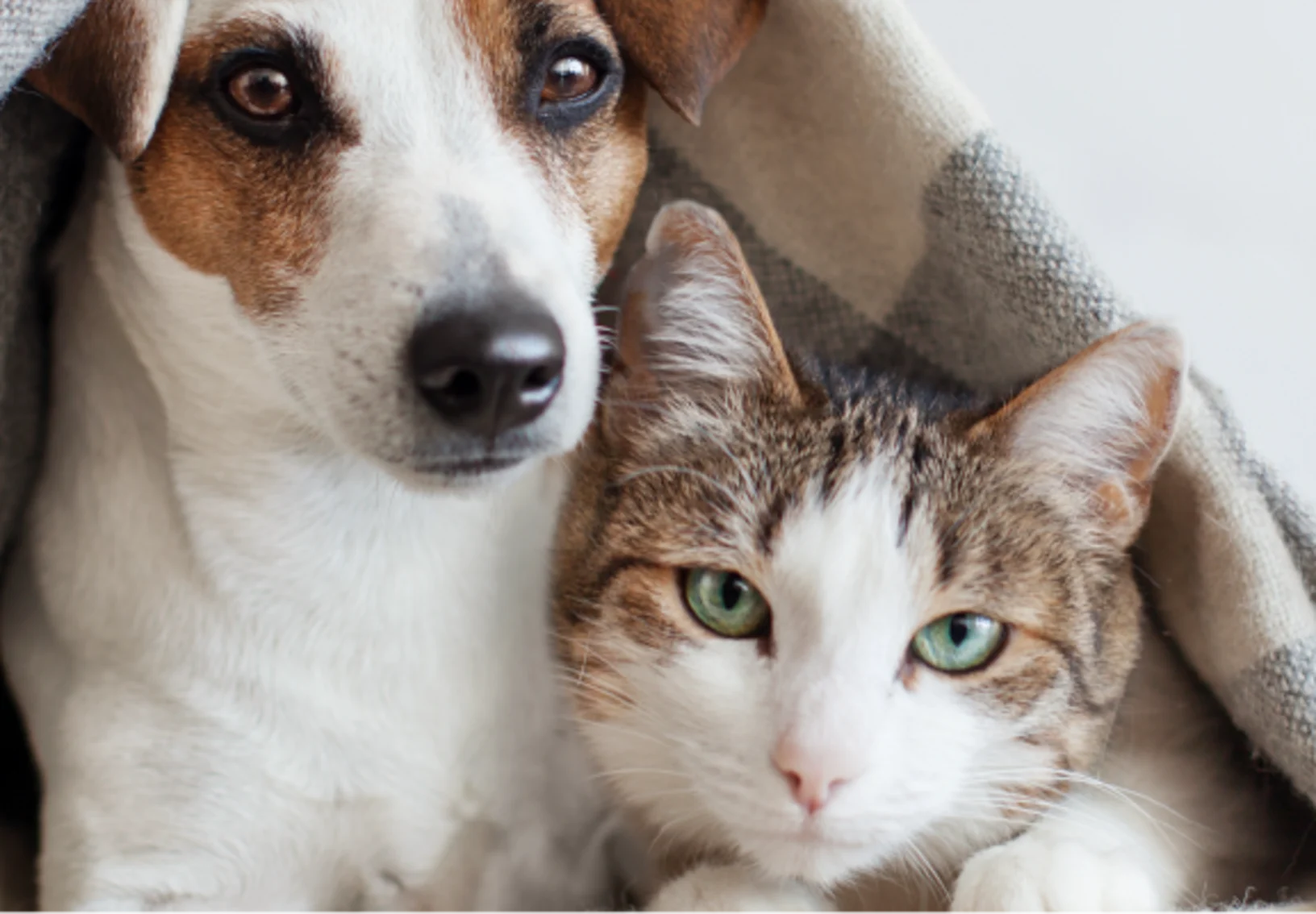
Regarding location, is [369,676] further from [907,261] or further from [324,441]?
[907,261]

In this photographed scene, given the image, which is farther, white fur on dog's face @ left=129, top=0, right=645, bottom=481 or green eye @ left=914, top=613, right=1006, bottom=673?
green eye @ left=914, top=613, right=1006, bottom=673

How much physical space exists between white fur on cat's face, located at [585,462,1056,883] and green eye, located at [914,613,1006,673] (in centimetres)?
2

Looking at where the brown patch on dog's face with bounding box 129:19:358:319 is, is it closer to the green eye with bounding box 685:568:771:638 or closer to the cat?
the cat

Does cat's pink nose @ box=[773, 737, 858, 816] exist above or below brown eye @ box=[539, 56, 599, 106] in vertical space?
below

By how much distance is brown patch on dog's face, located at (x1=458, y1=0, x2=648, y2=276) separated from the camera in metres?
1.11

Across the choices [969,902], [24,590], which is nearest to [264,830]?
[24,590]

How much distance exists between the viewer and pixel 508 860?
4.20ft

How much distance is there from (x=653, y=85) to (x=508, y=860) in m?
0.72

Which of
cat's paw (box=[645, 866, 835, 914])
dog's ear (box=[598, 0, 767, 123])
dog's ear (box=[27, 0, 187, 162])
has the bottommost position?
cat's paw (box=[645, 866, 835, 914])

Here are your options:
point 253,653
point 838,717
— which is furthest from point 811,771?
point 253,653

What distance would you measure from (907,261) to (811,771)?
586 mm

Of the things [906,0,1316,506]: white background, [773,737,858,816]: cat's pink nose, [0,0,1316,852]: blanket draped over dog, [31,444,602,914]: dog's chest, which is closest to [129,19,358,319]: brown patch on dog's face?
[0,0,1316,852]: blanket draped over dog

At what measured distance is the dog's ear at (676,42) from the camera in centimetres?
121

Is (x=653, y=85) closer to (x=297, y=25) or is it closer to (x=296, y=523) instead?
(x=297, y=25)
